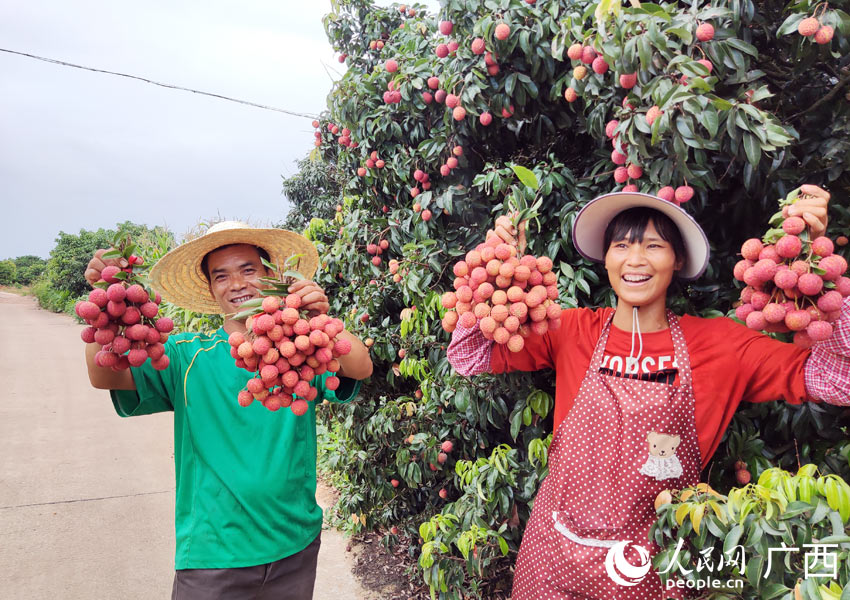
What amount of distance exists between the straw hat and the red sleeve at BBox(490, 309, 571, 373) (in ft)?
2.18

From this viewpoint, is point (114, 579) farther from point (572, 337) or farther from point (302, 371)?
point (572, 337)

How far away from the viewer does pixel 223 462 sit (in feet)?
5.23

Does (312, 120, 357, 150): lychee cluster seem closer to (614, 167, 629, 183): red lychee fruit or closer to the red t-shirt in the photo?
(614, 167, 629, 183): red lychee fruit

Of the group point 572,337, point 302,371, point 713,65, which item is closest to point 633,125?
point 713,65

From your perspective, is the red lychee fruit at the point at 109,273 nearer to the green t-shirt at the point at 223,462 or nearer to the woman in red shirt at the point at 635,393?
the green t-shirt at the point at 223,462

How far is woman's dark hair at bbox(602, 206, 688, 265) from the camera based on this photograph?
1.44 metres

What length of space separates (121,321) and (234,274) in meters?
0.52

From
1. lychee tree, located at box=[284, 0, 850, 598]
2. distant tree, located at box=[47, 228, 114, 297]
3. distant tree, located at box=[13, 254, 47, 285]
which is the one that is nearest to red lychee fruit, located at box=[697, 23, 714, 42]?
lychee tree, located at box=[284, 0, 850, 598]

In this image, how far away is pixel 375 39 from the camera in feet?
11.6

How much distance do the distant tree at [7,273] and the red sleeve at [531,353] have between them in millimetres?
49921

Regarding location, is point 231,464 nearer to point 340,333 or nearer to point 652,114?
point 340,333

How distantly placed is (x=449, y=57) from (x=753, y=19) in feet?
3.67

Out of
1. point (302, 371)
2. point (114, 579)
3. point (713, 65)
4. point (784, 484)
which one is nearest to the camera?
point (784, 484)

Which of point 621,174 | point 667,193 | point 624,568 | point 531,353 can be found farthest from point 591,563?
point 621,174
